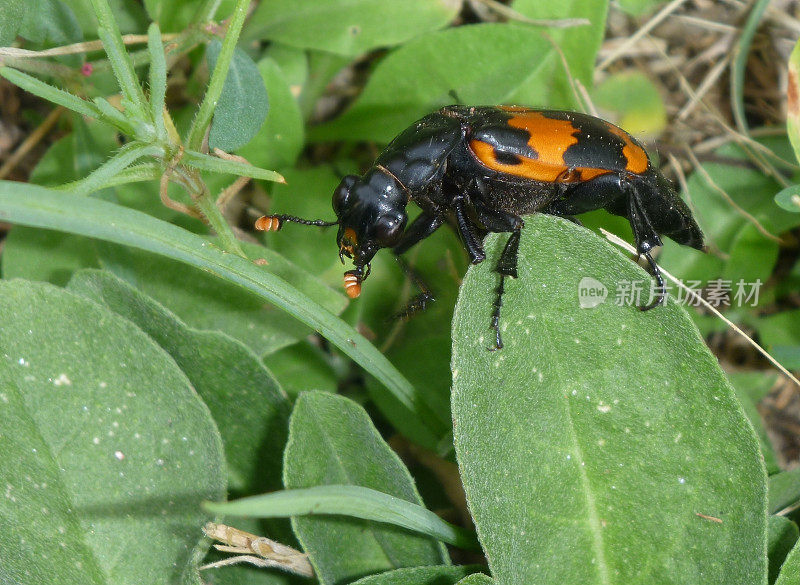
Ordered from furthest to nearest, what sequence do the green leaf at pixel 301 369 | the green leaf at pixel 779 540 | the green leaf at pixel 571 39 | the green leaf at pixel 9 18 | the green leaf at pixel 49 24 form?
the green leaf at pixel 571 39, the green leaf at pixel 301 369, the green leaf at pixel 49 24, the green leaf at pixel 9 18, the green leaf at pixel 779 540

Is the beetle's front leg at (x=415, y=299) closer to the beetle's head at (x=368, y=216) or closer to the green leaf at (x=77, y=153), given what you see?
the beetle's head at (x=368, y=216)

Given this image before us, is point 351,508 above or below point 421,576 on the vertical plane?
above

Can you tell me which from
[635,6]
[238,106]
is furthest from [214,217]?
[635,6]

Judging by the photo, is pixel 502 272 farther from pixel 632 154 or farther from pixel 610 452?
pixel 632 154

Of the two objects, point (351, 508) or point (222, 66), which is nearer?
point (351, 508)

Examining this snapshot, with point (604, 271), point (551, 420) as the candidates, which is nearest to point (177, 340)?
point (551, 420)

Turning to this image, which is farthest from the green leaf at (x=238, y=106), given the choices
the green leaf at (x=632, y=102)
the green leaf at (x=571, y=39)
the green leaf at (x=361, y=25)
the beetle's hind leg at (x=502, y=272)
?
the green leaf at (x=632, y=102)

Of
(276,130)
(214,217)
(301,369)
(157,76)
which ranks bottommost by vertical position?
(301,369)
